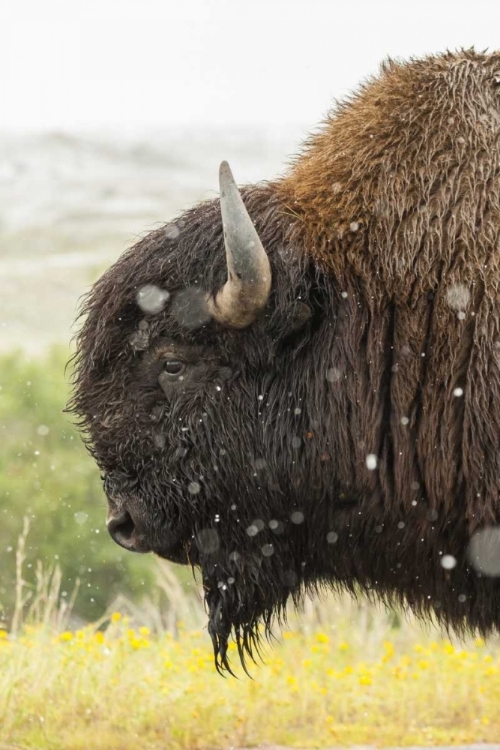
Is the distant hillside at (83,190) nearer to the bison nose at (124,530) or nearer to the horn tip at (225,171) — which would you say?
the bison nose at (124,530)

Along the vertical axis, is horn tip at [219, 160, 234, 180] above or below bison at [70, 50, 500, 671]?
above

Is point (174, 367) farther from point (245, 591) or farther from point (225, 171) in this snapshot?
point (245, 591)

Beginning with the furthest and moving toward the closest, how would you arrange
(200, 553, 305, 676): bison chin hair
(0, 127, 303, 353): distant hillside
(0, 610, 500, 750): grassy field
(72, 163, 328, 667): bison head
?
(0, 127, 303, 353): distant hillside, (0, 610, 500, 750): grassy field, (200, 553, 305, 676): bison chin hair, (72, 163, 328, 667): bison head

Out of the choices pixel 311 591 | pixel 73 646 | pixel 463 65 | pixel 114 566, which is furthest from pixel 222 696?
pixel 114 566

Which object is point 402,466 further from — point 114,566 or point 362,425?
point 114,566

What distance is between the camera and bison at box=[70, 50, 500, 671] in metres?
3.45

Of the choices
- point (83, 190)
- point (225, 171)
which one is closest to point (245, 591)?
point (225, 171)

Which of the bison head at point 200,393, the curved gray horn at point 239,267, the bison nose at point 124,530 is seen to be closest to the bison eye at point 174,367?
the bison head at point 200,393

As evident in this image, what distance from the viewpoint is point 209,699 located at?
5227 mm

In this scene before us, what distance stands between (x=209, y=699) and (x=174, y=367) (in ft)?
7.64

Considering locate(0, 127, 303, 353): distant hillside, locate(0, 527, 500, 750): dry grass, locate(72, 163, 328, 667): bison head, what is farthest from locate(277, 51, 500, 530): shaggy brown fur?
locate(0, 127, 303, 353): distant hillside

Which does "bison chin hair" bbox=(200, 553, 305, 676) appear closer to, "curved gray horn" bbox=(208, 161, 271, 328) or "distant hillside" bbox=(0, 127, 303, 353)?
"curved gray horn" bbox=(208, 161, 271, 328)

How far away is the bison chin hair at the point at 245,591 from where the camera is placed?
12.8 ft

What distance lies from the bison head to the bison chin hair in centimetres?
15
